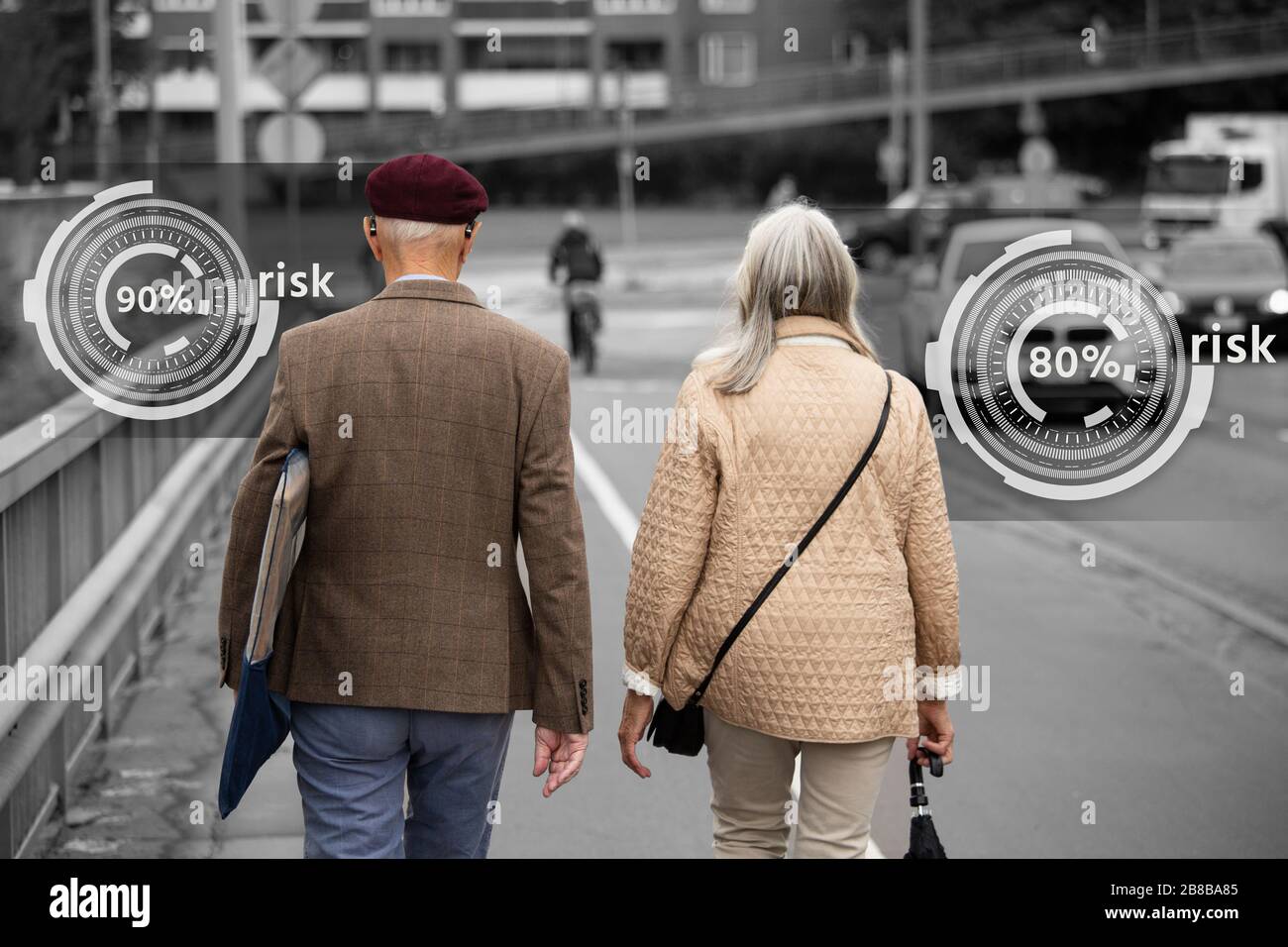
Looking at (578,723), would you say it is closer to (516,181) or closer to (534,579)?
(534,579)

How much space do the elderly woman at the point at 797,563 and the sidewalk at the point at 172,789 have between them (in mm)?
1993

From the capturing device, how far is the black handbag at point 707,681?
392 centimetres

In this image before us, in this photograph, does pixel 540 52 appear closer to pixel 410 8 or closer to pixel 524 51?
pixel 524 51

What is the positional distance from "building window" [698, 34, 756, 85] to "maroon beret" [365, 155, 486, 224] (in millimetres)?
79921

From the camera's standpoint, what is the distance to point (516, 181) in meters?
78.0

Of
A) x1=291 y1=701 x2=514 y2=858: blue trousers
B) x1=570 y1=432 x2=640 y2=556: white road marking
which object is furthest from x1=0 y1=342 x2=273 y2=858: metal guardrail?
x1=570 y1=432 x2=640 y2=556: white road marking

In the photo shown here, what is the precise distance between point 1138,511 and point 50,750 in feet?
27.7

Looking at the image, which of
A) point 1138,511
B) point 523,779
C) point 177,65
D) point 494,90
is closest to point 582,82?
point 494,90

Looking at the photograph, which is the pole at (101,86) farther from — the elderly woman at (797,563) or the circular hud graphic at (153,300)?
the elderly woman at (797,563)

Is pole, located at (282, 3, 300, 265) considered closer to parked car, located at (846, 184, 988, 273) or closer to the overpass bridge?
parked car, located at (846, 184, 988, 273)

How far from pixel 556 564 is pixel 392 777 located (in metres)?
0.54

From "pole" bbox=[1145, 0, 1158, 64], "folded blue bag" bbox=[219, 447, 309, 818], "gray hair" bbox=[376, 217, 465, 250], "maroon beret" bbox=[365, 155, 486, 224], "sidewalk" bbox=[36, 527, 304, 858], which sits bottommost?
"sidewalk" bbox=[36, 527, 304, 858]

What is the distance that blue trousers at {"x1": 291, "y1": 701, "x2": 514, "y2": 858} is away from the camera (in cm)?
371

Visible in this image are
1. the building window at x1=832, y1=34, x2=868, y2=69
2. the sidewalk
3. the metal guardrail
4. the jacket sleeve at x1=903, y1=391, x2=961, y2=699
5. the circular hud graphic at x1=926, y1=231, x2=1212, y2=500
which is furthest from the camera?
the building window at x1=832, y1=34, x2=868, y2=69
